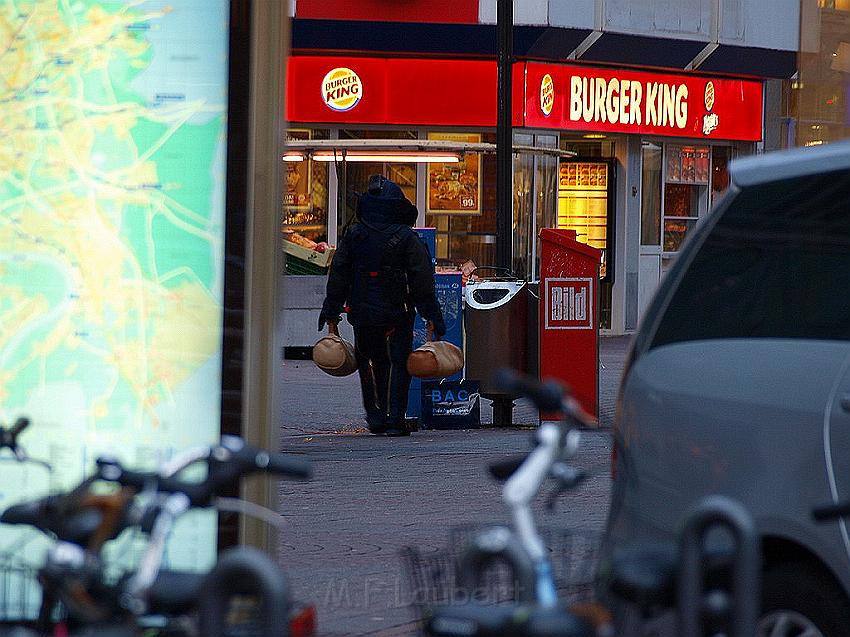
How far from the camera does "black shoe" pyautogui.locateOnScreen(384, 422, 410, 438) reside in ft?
41.0

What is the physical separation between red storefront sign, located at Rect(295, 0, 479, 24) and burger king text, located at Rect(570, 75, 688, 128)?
2.03m

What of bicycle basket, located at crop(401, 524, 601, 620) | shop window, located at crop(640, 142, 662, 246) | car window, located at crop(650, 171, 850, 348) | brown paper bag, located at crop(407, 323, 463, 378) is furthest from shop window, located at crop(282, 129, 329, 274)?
Answer: bicycle basket, located at crop(401, 524, 601, 620)

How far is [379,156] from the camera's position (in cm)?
2188

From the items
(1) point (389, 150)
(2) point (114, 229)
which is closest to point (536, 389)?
(2) point (114, 229)

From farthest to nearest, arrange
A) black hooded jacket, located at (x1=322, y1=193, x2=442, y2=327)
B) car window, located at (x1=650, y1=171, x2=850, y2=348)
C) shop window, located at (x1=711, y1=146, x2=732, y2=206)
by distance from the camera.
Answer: shop window, located at (x1=711, y1=146, x2=732, y2=206) → black hooded jacket, located at (x1=322, y1=193, x2=442, y2=327) → car window, located at (x1=650, y1=171, x2=850, y2=348)

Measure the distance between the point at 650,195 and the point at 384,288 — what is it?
46.8ft

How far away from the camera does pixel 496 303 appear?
1285 cm

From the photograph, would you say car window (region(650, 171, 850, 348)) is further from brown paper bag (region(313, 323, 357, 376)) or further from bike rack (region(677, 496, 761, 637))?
brown paper bag (region(313, 323, 357, 376))

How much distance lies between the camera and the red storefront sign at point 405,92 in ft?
74.2


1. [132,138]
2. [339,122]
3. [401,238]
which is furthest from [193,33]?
[339,122]

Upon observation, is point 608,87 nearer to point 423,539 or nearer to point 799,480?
point 423,539

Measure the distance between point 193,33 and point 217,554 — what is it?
5.63 feet

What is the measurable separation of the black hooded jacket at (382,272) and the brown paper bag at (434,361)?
0.31 metres

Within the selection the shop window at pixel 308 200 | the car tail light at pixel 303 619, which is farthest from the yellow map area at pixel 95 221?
the shop window at pixel 308 200
